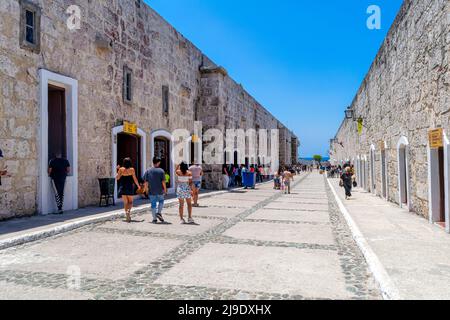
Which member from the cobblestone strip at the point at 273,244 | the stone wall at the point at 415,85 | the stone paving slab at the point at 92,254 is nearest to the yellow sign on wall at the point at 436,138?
the stone wall at the point at 415,85

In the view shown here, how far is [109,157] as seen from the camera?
9789 mm

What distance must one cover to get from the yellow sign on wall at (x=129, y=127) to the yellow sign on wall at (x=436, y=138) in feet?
26.0

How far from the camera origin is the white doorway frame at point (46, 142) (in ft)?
23.9

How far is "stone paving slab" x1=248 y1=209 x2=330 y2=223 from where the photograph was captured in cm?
775

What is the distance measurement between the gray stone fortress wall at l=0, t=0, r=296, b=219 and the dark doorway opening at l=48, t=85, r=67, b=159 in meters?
0.37

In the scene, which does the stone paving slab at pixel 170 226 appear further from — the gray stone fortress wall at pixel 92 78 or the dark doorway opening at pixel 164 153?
the dark doorway opening at pixel 164 153

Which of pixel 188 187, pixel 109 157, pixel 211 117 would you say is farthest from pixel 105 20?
pixel 211 117

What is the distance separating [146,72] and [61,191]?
5.65m

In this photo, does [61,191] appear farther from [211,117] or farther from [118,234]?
[211,117]

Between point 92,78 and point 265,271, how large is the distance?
7.41m

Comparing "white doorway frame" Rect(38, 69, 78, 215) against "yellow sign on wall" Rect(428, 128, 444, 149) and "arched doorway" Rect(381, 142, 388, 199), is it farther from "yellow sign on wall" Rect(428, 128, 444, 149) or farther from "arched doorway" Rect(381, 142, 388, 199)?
"arched doorway" Rect(381, 142, 388, 199)

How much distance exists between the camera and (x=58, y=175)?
7.57 m

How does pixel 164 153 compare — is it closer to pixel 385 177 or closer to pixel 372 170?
pixel 385 177

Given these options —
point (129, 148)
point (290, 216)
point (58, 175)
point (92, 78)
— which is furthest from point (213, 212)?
point (92, 78)
